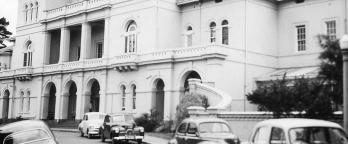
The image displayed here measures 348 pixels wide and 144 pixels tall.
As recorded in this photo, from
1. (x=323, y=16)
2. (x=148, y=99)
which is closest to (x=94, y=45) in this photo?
(x=148, y=99)

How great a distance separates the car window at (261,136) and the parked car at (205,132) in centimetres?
322

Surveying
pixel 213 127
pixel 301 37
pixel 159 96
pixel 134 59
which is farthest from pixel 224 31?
pixel 213 127

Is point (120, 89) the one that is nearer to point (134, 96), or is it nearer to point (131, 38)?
point (134, 96)

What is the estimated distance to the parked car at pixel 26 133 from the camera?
11.6 metres

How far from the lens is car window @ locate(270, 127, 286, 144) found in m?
10.3

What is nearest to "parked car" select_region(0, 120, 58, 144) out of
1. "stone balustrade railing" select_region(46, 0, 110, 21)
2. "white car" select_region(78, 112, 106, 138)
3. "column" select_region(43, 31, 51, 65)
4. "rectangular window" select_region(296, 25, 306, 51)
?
"white car" select_region(78, 112, 106, 138)

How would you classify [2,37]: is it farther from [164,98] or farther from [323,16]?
[323,16]

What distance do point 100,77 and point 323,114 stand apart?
1163 inches

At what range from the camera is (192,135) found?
15352mm

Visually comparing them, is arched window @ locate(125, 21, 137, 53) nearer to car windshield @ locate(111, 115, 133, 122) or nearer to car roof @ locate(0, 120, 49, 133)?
car windshield @ locate(111, 115, 133, 122)

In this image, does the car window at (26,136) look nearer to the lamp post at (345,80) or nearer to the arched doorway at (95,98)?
the lamp post at (345,80)

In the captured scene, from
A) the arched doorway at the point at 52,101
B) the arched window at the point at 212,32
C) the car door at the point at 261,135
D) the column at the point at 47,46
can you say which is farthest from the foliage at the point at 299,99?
the column at the point at 47,46

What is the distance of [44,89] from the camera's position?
49.3 metres

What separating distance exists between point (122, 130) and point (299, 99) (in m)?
12.5
